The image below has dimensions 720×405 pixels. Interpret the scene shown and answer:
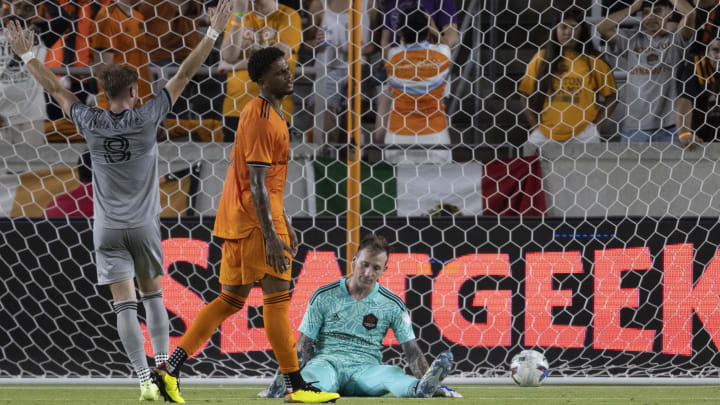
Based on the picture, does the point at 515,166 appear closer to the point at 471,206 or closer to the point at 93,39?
the point at 471,206

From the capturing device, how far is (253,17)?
505 centimetres

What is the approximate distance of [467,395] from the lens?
156 inches

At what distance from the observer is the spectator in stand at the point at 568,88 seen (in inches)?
201

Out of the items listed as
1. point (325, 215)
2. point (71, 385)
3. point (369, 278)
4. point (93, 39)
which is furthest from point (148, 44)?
point (369, 278)

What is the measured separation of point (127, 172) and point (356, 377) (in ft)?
4.38

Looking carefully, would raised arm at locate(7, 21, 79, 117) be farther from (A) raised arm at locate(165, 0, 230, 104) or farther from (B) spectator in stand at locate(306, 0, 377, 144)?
(B) spectator in stand at locate(306, 0, 377, 144)

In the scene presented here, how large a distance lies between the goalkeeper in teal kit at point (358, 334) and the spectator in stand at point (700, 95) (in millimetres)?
2321

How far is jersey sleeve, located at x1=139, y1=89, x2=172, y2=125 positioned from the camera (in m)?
3.39

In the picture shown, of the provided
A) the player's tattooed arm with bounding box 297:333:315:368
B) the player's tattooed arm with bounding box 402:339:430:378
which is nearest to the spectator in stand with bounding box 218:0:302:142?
the player's tattooed arm with bounding box 297:333:315:368

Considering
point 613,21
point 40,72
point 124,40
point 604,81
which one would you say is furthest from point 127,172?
point 613,21

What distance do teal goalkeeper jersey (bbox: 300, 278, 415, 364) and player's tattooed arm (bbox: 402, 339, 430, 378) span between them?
0.06m

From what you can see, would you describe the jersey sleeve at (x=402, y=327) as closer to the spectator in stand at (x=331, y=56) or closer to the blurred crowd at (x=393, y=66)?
the blurred crowd at (x=393, y=66)

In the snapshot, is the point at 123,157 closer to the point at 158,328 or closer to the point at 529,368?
the point at 158,328

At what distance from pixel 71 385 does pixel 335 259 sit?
5.40 ft
